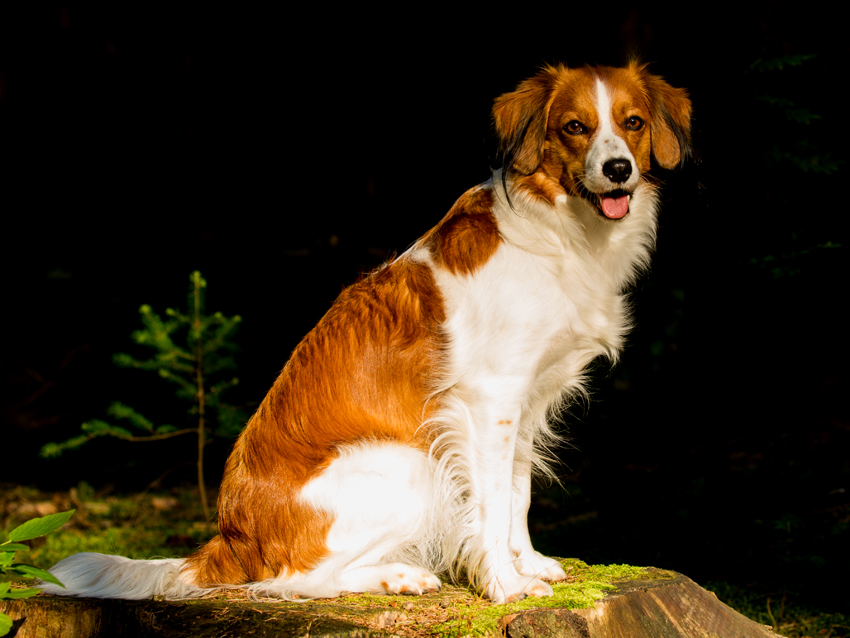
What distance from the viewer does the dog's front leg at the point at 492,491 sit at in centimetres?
260

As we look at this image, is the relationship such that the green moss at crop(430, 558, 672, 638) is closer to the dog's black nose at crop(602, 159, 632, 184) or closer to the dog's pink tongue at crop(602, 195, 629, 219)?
the dog's pink tongue at crop(602, 195, 629, 219)

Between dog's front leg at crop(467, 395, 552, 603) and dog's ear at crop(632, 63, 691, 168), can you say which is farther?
dog's ear at crop(632, 63, 691, 168)

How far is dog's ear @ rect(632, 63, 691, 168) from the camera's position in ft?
9.78

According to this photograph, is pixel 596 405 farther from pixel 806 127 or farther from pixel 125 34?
pixel 125 34

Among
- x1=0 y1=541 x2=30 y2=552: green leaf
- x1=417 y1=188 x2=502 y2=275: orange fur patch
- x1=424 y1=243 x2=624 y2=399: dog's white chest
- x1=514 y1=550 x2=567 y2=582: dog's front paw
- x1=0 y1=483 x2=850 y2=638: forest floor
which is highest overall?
x1=417 y1=188 x2=502 y2=275: orange fur patch

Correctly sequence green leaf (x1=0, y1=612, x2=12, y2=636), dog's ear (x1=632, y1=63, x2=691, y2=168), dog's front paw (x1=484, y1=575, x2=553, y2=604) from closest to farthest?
Answer: green leaf (x1=0, y1=612, x2=12, y2=636) → dog's front paw (x1=484, y1=575, x2=553, y2=604) → dog's ear (x1=632, y1=63, x2=691, y2=168)

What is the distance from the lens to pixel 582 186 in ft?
9.07

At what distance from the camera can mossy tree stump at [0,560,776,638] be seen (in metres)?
2.14

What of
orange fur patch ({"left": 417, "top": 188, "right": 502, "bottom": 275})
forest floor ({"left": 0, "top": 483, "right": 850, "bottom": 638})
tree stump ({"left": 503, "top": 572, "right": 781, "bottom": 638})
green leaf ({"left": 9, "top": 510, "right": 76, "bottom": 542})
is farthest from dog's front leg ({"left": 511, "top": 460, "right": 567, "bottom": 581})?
green leaf ({"left": 9, "top": 510, "right": 76, "bottom": 542})

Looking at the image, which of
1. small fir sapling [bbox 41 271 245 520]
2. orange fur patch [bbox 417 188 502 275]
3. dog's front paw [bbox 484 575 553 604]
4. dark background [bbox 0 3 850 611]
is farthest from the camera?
dark background [bbox 0 3 850 611]

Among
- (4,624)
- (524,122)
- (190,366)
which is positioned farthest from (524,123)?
(190,366)

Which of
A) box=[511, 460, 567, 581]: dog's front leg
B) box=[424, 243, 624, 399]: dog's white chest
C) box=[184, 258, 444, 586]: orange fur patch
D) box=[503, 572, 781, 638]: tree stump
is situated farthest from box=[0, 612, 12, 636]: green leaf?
box=[511, 460, 567, 581]: dog's front leg

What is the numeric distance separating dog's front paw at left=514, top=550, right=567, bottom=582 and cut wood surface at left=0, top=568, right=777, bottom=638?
33 centimetres

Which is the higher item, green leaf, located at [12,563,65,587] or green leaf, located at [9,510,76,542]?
green leaf, located at [9,510,76,542]
